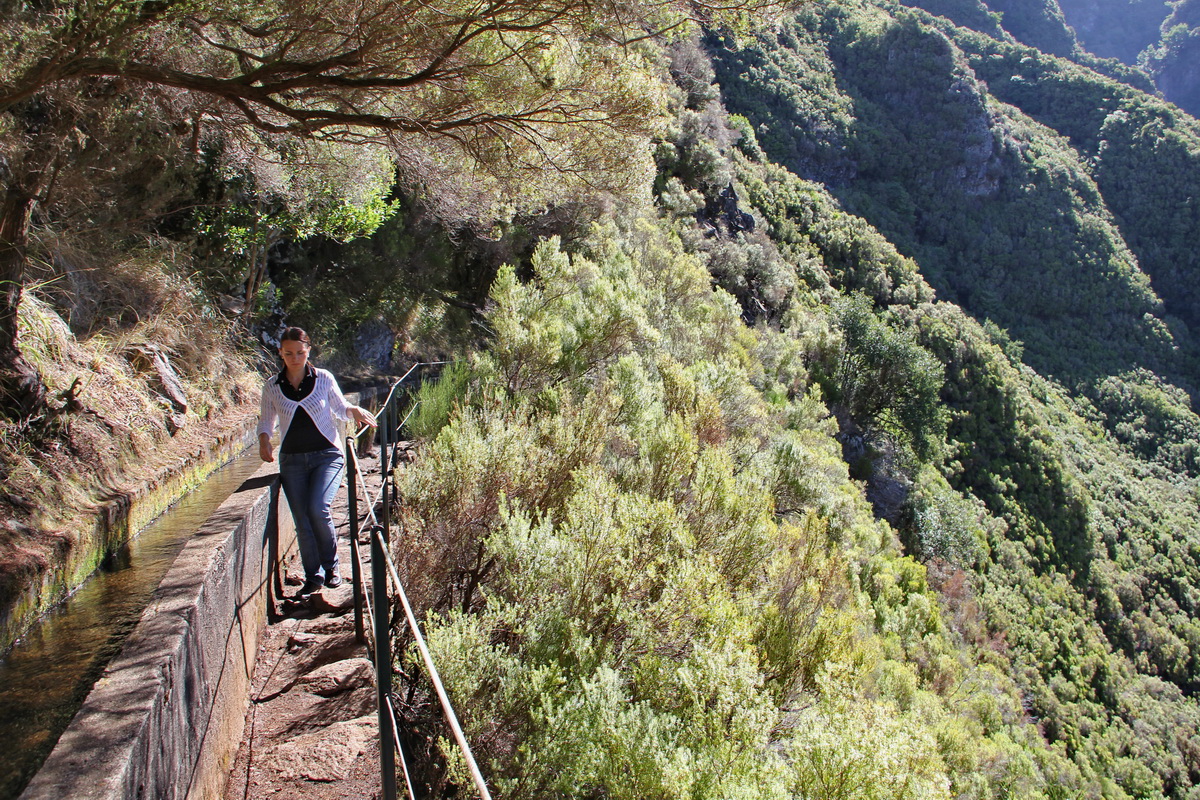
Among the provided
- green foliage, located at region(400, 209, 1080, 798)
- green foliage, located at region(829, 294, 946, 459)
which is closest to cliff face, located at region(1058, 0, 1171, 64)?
green foliage, located at region(829, 294, 946, 459)

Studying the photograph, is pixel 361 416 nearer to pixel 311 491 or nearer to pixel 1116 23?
pixel 311 491

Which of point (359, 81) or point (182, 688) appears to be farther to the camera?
point (359, 81)

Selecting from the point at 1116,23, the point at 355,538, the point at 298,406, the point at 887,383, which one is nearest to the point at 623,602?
the point at 355,538

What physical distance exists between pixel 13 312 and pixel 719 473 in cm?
550

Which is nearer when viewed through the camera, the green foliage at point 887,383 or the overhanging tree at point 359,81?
the overhanging tree at point 359,81

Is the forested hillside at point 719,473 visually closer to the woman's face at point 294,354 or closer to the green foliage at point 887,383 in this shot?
the green foliage at point 887,383

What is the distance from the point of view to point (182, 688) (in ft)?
7.16

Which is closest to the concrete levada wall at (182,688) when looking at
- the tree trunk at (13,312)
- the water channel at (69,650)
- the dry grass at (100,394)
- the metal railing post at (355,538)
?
the metal railing post at (355,538)

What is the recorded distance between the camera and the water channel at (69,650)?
8.50 ft

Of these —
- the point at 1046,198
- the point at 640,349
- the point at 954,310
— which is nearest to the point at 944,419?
the point at 954,310

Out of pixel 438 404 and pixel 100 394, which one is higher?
pixel 100 394

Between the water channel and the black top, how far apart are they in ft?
3.83

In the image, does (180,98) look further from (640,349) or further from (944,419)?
(944,419)

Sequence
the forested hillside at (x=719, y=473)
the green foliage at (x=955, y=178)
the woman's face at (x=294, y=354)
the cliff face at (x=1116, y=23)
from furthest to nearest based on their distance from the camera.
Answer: the cliff face at (x=1116, y=23)
the green foliage at (x=955, y=178)
the woman's face at (x=294, y=354)
the forested hillside at (x=719, y=473)
